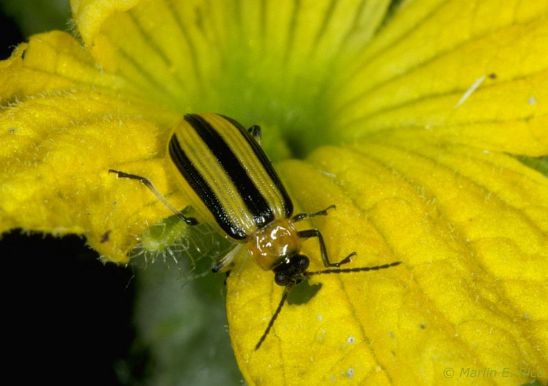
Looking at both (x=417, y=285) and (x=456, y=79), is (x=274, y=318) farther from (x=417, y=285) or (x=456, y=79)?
(x=456, y=79)

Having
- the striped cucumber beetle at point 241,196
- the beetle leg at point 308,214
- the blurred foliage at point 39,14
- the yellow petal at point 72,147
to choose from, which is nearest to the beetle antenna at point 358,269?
the striped cucumber beetle at point 241,196

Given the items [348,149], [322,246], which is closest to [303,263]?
[322,246]

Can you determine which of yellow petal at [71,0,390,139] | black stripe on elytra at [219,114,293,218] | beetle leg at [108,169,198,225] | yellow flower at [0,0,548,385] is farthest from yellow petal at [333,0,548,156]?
beetle leg at [108,169,198,225]

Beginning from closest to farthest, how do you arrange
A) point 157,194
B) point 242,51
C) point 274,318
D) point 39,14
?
point 274,318, point 157,194, point 39,14, point 242,51

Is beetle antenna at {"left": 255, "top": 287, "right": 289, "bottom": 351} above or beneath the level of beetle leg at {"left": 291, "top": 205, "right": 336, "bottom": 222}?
beneath

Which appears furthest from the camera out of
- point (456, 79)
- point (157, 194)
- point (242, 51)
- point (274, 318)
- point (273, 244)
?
point (242, 51)

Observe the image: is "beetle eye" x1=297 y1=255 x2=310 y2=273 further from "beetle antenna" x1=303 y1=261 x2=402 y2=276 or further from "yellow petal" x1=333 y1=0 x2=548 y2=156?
"yellow petal" x1=333 y1=0 x2=548 y2=156

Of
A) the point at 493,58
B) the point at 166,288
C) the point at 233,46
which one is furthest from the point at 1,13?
the point at 493,58

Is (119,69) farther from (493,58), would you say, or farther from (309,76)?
(493,58)
